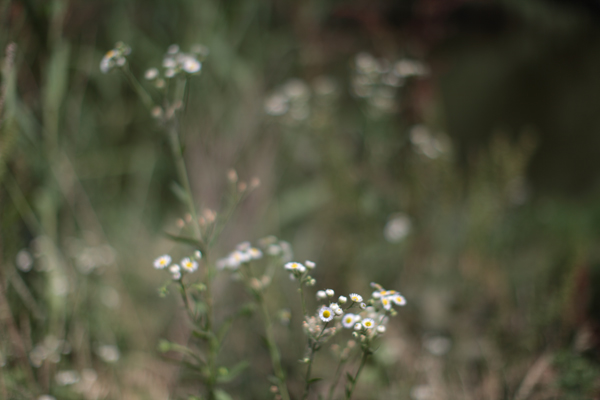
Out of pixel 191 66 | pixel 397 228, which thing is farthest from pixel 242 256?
pixel 397 228

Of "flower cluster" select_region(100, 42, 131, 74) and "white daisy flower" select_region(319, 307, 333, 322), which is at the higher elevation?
"flower cluster" select_region(100, 42, 131, 74)

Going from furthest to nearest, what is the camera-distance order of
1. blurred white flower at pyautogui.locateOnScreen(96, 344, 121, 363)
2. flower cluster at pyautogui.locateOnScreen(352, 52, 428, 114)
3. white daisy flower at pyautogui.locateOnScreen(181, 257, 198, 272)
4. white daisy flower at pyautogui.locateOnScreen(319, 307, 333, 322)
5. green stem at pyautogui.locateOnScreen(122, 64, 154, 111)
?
1. flower cluster at pyautogui.locateOnScreen(352, 52, 428, 114)
2. blurred white flower at pyautogui.locateOnScreen(96, 344, 121, 363)
3. green stem at pyautogui.locateOnScreen(122, 64, 154, 111)
4. white daisy flower at pyautogui.locateOnScreen(181, 257, 198, 272)
5. white daisy flower at pyautogui.locateOnScreen(319, 307, 333, 322)

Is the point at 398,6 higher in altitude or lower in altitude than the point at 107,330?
higher

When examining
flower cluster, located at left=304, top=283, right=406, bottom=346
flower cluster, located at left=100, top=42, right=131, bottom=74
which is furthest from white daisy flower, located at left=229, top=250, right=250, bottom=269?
flower cluster, located at left=100, top=42, right=131, bottom=74

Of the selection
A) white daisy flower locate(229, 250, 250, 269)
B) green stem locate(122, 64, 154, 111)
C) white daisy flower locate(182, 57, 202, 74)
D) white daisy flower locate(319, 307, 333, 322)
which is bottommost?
white daisy flower locate(319, 307, 333, 322)

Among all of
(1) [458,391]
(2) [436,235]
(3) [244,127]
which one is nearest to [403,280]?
(2) [436,235]

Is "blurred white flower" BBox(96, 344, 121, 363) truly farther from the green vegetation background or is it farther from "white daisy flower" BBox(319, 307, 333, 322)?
"white daisy flower" BBox(319, 307, 333, 322)

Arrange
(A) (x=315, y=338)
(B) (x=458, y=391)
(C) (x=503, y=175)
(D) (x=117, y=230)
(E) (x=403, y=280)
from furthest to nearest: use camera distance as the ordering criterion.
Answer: (D) (x=117, y=230)
(E) (x=403, y=280)
(C) (x=503, y=175)
(B) (x=458, y=391)
(A) (x=315, y=338)

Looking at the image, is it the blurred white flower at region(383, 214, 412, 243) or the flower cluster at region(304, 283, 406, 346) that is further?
the blurred white flower at region(383, 214, 412, 243)

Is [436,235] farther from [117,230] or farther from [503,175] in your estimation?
[117,230]

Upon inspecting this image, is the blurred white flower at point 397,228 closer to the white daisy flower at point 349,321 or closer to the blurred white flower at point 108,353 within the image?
the white daisy flower at point 349,321

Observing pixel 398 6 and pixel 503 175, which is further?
pixel 398 6
